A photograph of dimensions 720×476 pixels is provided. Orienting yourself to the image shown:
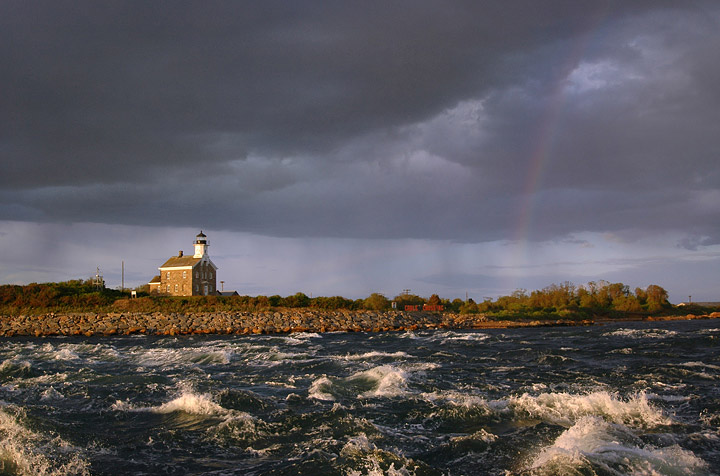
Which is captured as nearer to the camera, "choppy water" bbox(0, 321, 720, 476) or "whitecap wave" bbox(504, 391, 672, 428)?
"choppy water" bbox(0, 321, 720, 476)

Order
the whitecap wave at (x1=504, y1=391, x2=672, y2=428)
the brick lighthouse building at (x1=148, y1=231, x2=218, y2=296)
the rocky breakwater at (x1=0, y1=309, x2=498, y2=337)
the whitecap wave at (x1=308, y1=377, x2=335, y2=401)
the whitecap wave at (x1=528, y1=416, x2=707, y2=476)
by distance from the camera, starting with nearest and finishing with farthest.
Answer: the whitecap wave at (x1=528, y1=416, x2=707, y2=476)
the whitecap wave at (x1=504, y1=391, x2=672, y2=428)
the whitecap wave at (x1=308, y1=377, x2=335, y2=401)
the rocky breakwater at (x1=0, y1=309, x2=498, y2=337)
the brick lighthouse building at (x1=148, y1=231, x2=218, y2=296)

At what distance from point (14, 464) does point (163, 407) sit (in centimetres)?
428

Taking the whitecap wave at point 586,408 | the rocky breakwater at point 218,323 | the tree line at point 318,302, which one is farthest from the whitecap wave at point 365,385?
the tree line at point 318,302

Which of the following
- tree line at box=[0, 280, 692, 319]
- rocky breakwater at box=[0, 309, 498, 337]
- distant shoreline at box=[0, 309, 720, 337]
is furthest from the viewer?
tree line at box=[0, 280, 692, 319]

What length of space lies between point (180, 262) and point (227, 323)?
29.9 metres

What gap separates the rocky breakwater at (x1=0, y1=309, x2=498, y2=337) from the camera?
44594mm

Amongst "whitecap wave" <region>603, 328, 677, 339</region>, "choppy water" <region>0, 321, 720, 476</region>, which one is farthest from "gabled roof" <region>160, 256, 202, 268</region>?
"whitecap wave" <region>603, 328, 677, 339</region>

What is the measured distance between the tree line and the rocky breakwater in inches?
189

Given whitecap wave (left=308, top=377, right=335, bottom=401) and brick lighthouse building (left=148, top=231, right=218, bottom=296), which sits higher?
brick lighthouse building (left=148, top=231, right=218, bottom=296)

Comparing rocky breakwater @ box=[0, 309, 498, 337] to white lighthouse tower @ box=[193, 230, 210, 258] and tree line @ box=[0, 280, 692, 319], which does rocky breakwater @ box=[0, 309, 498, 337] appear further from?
white lighthouse tower @ box=[193, 230, 210, 258]

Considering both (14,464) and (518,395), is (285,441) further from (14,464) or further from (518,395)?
(518,395)

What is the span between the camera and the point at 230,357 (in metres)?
22.6

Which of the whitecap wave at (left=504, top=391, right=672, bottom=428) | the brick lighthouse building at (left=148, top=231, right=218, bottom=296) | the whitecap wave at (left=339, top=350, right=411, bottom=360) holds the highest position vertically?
the brick lighthouse building at (left=148, top=231, right=218, bottom=296)

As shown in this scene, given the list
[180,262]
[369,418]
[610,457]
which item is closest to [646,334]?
[369,418]
